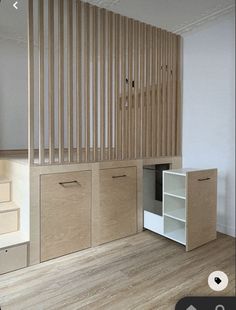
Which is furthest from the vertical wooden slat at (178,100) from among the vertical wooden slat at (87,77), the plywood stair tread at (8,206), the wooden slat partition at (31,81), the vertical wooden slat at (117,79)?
the plywood stair tread at (8,206)

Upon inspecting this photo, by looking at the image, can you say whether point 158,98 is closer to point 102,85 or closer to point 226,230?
point 102,85

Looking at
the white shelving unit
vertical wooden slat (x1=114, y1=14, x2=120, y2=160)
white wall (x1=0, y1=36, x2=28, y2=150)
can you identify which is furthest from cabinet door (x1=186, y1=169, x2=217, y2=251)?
white wall (x1=0, y1=36, x2=28, y2=150)

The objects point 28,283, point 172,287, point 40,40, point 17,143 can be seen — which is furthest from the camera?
point 17,143

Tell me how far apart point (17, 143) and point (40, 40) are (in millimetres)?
756

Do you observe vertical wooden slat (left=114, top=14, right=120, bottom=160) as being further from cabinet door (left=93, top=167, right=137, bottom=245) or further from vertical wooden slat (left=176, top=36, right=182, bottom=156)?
vertical wooden slat (left=176, top=36, right=182, bottom=156)

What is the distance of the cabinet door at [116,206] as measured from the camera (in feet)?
5.22

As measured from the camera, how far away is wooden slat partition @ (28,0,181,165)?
1.35m

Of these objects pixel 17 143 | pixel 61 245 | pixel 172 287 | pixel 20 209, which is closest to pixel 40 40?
pixel 17 143

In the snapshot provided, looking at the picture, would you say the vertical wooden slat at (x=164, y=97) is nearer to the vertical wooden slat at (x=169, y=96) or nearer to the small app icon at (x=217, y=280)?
the vertical wooden slat at (x=169, y=96)

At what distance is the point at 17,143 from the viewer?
1.72m

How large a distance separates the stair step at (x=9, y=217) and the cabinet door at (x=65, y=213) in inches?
5.4

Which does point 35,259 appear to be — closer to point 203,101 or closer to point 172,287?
point 172,287

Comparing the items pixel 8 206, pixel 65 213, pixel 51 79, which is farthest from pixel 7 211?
pixel 51 79

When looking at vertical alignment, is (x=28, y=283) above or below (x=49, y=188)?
below
